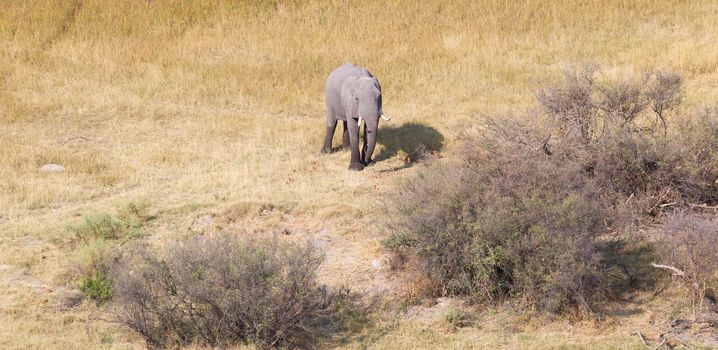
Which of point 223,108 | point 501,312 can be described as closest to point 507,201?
point 501,312

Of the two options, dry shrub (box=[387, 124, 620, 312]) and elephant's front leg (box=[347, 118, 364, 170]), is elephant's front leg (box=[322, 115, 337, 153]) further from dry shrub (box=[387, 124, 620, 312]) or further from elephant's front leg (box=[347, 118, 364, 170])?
dry shrub (box=[387, 124, 620, 312])

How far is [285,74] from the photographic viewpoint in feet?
73.3

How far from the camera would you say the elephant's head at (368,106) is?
16.4 m

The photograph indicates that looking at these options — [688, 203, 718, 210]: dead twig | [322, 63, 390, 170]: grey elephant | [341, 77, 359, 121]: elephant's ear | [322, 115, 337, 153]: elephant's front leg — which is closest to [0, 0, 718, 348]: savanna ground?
[322, 115, 337, 153]: elephant's front leg

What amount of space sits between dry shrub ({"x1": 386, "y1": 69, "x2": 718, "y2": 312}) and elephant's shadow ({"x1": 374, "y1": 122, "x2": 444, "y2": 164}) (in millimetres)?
3434

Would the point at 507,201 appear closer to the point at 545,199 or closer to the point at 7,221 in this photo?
the point at 545,199

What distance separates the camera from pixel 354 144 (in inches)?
658

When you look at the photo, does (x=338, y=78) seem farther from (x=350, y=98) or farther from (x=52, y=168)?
(x=52, y=168)

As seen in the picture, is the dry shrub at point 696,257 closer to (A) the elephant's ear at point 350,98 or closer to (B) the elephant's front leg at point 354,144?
(B) the elephant's front leg at point 354,144

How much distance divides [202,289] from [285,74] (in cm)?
1239

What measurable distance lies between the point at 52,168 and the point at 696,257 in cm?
1066

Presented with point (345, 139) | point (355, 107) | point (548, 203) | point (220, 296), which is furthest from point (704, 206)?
point (345, 139)

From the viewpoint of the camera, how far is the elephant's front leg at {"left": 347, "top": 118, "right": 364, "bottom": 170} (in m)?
16.7

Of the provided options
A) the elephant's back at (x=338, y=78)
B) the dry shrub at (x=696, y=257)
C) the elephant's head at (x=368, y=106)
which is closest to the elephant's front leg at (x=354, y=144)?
the elephant's head at (x=368, y=106)
